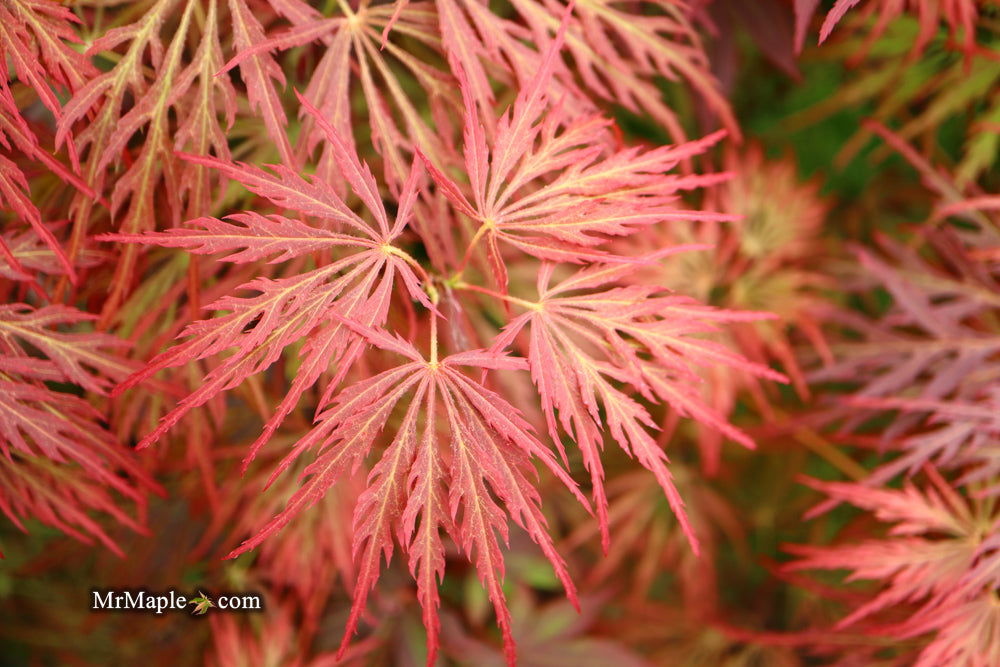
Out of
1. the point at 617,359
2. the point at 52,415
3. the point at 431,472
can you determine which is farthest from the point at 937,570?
the point at 52,415

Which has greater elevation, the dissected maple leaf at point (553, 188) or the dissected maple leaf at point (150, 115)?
the dissected maple leaf at point (150, 115)

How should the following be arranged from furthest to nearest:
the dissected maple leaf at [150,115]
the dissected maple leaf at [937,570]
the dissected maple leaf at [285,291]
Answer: the dissected maple leaf at [937,570]
the dissected maple leaf at [150,115]
the dissected maple leaf at [285,291]

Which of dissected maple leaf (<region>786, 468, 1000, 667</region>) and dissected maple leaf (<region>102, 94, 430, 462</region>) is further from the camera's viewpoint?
dissected maple leaf (<region>786, 468, 1000, 667</region>)

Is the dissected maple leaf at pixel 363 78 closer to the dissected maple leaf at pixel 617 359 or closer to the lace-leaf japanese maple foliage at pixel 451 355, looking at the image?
the lace-leaf japanese maple foliage at pixel 451 355

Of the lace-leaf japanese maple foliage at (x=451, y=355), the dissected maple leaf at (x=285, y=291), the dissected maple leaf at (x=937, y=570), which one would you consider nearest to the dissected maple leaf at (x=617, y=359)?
the lace-leaf japanese maple foliage at (x=451, y=355)

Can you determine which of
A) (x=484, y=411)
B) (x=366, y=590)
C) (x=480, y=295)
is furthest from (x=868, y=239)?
(x=366, y=590)

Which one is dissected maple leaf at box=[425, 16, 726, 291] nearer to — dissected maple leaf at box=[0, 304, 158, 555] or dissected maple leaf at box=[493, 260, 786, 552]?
dissected maple leaf at box=[493, 260, 786, 552]

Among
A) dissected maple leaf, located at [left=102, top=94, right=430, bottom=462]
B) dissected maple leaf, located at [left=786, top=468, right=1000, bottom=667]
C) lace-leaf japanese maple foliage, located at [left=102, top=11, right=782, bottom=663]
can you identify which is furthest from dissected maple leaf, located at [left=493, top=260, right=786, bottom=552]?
dissected maple leaf, located at [left=786, top=468, right=1000, bottom=667]

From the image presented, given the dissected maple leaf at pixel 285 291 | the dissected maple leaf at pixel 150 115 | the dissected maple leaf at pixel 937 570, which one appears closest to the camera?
the dissected maple leaf at pixel 285 291

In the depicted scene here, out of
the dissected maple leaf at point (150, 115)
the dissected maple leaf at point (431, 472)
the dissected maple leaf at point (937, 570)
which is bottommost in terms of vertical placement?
the dissected maple leaf at point (937, 570)

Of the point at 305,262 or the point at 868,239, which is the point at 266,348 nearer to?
the point at 305,262

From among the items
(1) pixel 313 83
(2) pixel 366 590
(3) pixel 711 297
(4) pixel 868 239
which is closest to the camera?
(2) pixel 366 590
